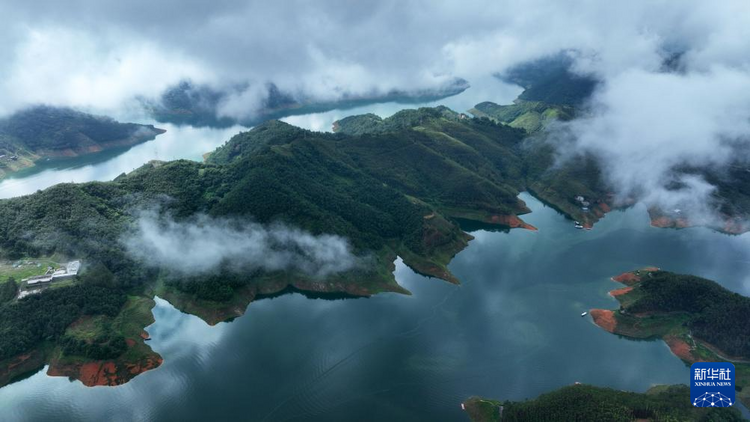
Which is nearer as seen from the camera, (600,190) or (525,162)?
(600,190)

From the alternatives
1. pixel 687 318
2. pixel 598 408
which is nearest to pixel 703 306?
pixel 687 318

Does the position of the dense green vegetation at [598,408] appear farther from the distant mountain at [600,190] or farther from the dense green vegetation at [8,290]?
the dense green vegetation at [8,290]

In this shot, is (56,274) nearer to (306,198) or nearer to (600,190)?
(306,198)

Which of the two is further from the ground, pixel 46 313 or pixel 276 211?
pixel 276 211

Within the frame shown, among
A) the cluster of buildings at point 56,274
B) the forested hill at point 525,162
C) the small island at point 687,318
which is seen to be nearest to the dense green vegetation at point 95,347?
the cluster of buildings at point 56,274

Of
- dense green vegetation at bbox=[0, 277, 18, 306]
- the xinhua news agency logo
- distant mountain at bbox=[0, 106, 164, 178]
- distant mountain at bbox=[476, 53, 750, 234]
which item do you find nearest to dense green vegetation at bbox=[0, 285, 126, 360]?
dense green vegetation at bbox=[0, 277, 18, 306]

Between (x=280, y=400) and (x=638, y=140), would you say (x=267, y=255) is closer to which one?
(x=280, y=400)

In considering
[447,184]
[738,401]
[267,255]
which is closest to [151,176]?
[267,255]

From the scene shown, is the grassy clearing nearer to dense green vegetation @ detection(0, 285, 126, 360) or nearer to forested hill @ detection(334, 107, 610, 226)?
dense green vegetation @ detection(0, 285, 126, 360)
